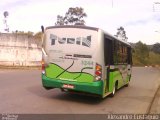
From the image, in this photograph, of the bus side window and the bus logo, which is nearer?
the bus logo

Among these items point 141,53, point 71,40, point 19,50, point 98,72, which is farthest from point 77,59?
point 141,53

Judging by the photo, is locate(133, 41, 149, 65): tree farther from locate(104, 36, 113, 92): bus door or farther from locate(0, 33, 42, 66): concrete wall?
locate(104, 36, 113, 92): bus door

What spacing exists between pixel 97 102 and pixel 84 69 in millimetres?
1737

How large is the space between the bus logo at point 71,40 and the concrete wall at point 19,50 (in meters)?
25.1

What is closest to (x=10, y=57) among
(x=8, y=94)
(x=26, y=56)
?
(x=26, y=56)

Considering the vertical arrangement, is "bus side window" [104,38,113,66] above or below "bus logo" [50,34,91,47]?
below

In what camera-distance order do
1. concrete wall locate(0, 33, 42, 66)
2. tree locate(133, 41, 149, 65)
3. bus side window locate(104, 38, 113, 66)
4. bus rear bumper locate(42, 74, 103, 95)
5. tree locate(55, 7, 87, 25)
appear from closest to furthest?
1. bus rear bumper locate(42, 74, 103, 95)
2. bus side window locate(104, 38, 113, 66)
3. concrete wall locate(0, 33, 42, 66)
4. tree locate(55, 7, 87, 25)
5. tree locate(133, 41, 149, 65)

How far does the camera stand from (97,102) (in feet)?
43.0

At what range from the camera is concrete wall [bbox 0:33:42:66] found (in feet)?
122

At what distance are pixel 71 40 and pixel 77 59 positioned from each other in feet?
2.41

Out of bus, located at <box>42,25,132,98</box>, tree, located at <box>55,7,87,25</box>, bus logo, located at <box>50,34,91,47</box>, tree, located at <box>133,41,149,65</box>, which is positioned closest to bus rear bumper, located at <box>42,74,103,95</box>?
bus, located at <box>42,25,132,98</box>

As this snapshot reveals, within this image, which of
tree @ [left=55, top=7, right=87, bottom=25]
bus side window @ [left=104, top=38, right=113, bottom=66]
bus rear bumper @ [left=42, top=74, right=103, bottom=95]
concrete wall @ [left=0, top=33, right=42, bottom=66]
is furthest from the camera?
tree @ [left=55, top=7, right=87, bottom=25]

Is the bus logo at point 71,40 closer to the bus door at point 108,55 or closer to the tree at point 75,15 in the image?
the bus door at point 108,55

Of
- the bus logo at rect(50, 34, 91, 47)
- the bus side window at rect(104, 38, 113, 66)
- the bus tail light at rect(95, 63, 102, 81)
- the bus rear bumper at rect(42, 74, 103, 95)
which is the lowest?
the bus rear bumper at rect(42, 74, 103, 95)
